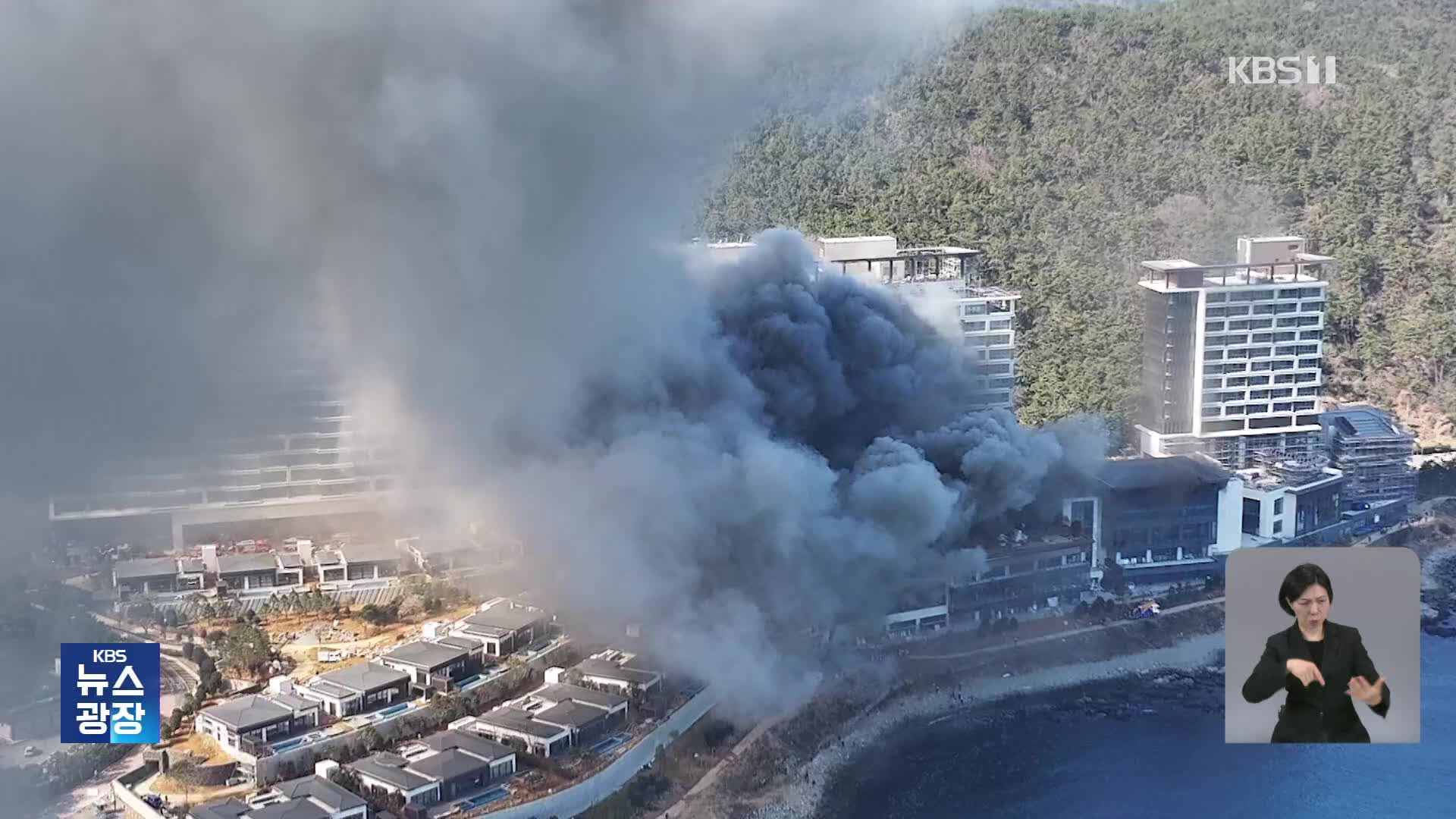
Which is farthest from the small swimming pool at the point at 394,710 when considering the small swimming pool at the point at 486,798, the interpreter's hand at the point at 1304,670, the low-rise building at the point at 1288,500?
the low-rise building at the point at 1288,500

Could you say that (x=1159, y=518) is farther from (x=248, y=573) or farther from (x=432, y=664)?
(x=248, y=573)

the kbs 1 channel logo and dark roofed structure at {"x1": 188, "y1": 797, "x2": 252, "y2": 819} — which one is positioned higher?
the kbs 1 channel logo

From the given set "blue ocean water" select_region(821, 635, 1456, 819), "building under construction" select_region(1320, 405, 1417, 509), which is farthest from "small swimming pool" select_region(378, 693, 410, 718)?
"building under construction" select_region(1320, 405, 1417, 509)

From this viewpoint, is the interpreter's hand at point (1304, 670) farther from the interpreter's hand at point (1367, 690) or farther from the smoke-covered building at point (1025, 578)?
the smoke-covered building at point (1025, 578)

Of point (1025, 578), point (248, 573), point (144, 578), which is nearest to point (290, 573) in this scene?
point (248, 573)

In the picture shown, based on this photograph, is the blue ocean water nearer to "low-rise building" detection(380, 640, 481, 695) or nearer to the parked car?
the parked car
